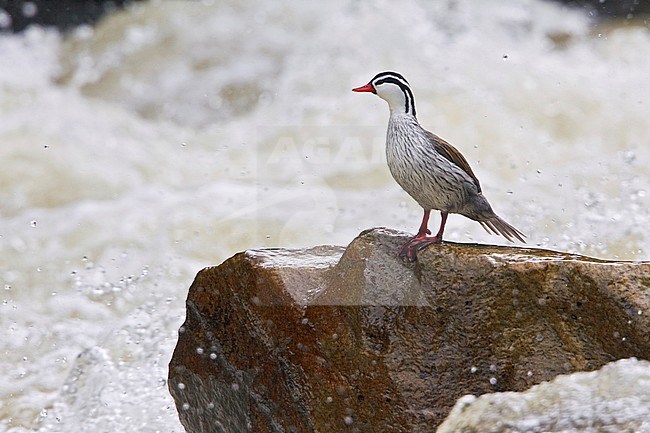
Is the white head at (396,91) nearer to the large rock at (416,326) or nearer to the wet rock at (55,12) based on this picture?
the large rock at (416,326)

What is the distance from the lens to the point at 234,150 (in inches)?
337

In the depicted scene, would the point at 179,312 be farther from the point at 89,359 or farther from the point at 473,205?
the point at 473,205

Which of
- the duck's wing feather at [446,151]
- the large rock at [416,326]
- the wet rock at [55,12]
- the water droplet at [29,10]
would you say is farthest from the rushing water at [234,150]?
the duck's wing feather at [446,151]

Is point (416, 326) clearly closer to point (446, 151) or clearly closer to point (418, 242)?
point (418, 242)

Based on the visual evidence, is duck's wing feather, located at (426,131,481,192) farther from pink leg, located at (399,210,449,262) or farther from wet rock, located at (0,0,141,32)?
wet rock, located at (0,0,141,32)

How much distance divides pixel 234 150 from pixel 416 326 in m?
5.57

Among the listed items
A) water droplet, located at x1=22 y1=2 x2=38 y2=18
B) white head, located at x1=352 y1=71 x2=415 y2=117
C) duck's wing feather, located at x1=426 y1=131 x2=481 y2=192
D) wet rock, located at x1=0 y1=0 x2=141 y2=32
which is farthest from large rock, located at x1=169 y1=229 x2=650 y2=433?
water droplet, located at x1=22 y1=2 x2=38 y2=18

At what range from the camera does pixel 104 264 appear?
6555mm

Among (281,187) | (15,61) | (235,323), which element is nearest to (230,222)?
(281,187)

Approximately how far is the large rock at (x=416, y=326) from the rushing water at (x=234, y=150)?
3.82 ft

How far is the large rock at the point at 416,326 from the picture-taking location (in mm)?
3113

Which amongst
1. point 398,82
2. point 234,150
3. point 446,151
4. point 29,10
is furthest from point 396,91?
point 29,10

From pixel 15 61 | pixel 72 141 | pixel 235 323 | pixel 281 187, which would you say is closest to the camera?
pixel 235 323

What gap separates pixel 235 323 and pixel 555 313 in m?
Answer: 1.29
